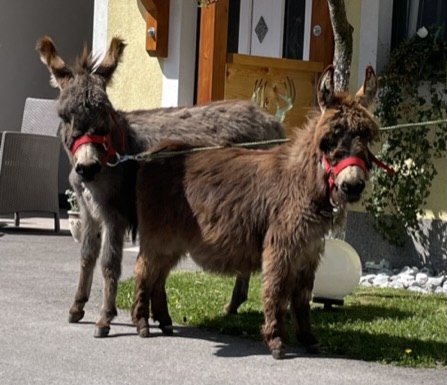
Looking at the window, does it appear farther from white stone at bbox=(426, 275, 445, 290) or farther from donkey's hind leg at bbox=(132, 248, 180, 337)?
donkey's hind leg at bbox=(132, 248, 180, 337)

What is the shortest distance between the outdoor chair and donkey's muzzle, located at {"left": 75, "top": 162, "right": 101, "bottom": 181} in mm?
5625

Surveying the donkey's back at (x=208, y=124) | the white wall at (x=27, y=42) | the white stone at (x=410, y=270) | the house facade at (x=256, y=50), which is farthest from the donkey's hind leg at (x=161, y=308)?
the white wall at (x=27, y=42)

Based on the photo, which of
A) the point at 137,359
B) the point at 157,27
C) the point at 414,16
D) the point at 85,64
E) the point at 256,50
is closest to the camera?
the point at 137,359

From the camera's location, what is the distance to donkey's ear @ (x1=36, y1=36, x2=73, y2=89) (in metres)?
6.96

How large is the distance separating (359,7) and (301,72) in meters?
1.02

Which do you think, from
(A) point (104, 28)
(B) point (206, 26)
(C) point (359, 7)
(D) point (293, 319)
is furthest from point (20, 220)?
(D) point (293, 319)

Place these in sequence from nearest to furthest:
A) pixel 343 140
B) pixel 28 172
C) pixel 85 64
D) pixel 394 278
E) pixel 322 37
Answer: pixel 343 140, pixel 85 64, pixel 394 278, pixel 322 37, pixel 28 172

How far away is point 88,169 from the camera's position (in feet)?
21.6

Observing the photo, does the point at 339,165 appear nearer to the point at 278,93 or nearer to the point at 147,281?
the point at 147,281

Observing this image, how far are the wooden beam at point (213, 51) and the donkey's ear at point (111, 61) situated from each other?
3.62 m

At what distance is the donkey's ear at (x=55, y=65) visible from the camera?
696 centimetres

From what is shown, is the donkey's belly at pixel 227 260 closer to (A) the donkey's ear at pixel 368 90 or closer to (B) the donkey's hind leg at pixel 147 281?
(B) the donkey's hind leg at pixel 147 281

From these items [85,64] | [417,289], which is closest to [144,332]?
[85,64]

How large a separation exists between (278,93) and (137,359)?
5.44 metres
